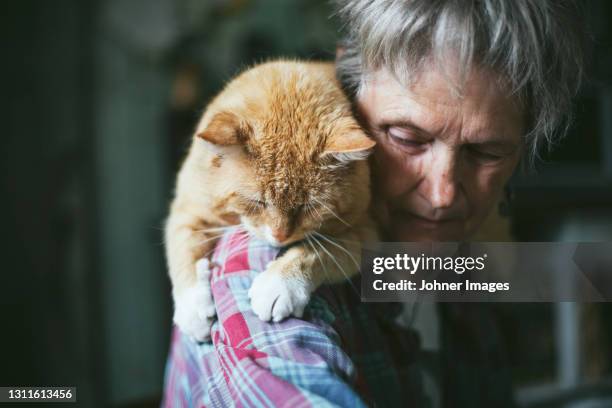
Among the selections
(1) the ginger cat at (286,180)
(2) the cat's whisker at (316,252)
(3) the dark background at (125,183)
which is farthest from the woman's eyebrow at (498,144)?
(3) the dark background at (125,183)

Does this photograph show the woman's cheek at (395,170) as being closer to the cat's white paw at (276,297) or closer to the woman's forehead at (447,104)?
the woman's forehead at (447,104)

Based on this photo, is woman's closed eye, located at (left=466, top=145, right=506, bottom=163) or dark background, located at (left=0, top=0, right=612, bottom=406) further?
dark background, located at (left=0, top=0, right=612, bottom=406)

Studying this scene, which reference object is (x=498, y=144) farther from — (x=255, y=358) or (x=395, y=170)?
(x=255, y=358)

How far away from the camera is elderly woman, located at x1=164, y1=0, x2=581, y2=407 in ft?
2.26

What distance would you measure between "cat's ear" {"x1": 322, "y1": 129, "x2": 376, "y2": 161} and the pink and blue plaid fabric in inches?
8.9

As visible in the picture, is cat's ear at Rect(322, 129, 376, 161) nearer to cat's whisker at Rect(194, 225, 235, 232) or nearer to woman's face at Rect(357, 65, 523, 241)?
woman's face at Rect(357, 65, 523, 241)

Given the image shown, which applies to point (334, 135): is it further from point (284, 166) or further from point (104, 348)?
point (104, 348)

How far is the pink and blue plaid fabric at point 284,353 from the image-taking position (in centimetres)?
61

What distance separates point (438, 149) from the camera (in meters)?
0.83

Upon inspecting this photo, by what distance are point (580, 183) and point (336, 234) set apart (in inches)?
82.3

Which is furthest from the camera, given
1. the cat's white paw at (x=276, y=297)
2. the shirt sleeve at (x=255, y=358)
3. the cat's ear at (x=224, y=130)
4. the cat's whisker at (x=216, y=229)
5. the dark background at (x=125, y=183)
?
the dark background at (x=125, y=183)

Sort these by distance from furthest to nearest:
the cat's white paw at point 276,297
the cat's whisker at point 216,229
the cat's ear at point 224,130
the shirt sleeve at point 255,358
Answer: the cat's whisker at point 216,229 → the cat's ear at point 224,130 → the cat's white paw at point 276,297 → the shirt sleeve at point 255,358

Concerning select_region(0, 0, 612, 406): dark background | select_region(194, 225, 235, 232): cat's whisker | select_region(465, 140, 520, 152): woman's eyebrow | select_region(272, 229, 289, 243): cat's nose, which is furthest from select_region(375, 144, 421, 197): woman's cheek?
select_region(0, 0, 612, 406): dark background

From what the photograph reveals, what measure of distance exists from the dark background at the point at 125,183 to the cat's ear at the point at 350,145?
1011 millimetres
